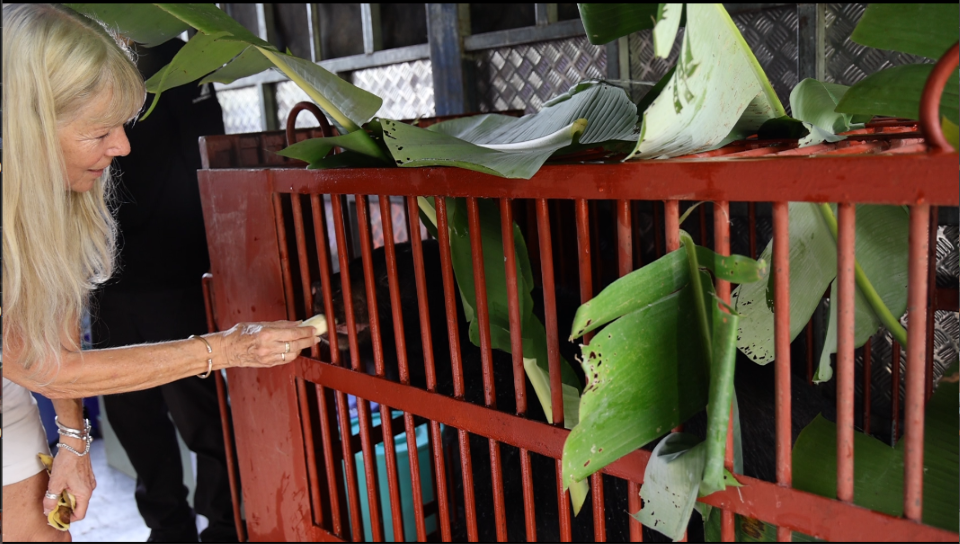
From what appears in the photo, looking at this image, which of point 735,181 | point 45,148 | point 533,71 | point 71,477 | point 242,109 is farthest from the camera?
point 242,109

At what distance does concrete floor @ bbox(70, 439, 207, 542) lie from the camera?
3.09 m

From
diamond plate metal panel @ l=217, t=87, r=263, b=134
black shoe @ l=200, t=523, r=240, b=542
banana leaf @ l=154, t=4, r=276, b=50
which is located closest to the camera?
banana leaf @ l=154, t=4, r=276, b=50

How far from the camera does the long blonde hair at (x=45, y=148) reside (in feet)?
4.02

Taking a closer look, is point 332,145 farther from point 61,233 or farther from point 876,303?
point 876,303

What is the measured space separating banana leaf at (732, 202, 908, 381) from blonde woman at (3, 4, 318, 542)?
84 cm

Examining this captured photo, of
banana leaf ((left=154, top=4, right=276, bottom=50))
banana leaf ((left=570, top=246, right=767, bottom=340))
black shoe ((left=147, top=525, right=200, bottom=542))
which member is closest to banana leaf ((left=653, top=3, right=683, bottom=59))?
banana leaf ((left=570, top=246, right=767, bottom=340))

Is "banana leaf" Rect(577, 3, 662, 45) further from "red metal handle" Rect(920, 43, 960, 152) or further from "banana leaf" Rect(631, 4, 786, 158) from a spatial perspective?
"red metal handle" Rect(920, 43, 960, 152)

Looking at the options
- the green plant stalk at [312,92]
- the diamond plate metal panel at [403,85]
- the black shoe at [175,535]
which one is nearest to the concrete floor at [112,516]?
the black shoe at [175,535]

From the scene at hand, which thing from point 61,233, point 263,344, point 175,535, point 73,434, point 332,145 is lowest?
point 175,535

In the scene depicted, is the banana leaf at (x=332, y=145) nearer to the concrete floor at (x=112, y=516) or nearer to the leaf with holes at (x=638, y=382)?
the leaf with holes at (x=638, y=382)

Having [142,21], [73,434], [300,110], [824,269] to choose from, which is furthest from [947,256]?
[73,434]

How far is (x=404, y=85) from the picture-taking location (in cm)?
379

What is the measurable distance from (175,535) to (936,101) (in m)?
2.83

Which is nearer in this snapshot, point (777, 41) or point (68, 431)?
point (68, 431)
